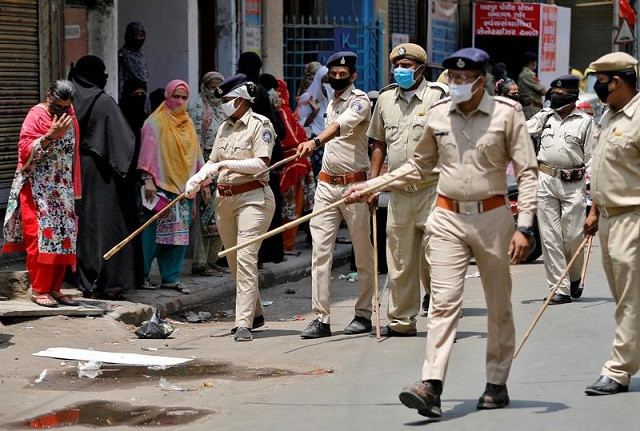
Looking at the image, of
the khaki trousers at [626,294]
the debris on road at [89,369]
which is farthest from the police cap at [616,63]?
the debris on road at [89,369]

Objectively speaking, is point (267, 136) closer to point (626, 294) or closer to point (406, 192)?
point (406, 192)

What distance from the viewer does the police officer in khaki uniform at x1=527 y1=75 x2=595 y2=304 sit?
11680 millimetres

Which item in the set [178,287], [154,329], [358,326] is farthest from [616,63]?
[178,287]

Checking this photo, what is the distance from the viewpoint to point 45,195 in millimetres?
10344

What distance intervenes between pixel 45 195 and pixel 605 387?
482 centimetres

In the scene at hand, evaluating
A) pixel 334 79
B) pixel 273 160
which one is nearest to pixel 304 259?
pixel 273 160

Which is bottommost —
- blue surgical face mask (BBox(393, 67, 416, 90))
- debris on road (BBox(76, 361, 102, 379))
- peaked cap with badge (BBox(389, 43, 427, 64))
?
debris on road (BBox(76, 361, 102, 379))

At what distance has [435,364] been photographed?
7023 millimetres

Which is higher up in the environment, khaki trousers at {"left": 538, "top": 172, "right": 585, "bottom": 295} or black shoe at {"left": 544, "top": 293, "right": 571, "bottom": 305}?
khaki trousers at {"left": 538, "top": 172, "right": 585, "bottom": 295}

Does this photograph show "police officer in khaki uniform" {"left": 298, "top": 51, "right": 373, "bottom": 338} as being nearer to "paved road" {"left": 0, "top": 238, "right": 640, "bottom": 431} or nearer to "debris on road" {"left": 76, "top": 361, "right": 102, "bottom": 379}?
"paved road" {"left": 0, "top": 238, "right": 640, "bottom": 431}

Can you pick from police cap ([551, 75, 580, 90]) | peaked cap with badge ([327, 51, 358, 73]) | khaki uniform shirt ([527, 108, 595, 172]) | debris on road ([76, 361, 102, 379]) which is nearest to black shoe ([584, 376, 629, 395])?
debris on road ([76, 361, 102, 379])

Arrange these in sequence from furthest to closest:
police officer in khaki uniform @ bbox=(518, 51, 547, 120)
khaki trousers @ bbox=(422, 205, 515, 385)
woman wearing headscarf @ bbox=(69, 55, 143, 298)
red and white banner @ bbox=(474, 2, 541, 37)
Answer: red and white banner @ bbox=(474, 2, 541, 37), police officer in khaki uniform @ bbox=(518, 51, 547, 120), woman wearing headscarf @ bbox=(69, 55, 143, 298), khaki trousers @ bbox=(422, 205, 515, 385)

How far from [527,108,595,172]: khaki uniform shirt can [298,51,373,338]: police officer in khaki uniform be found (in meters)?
2.19

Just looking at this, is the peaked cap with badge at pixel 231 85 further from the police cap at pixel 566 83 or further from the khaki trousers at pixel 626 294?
the khaki trousers at pixel 626 294
